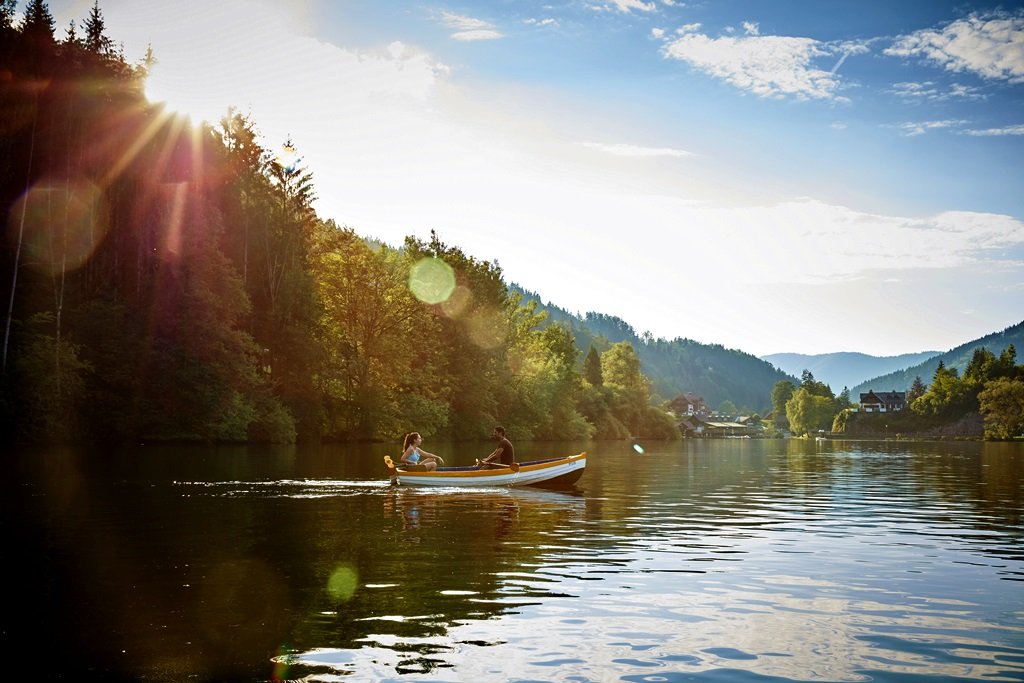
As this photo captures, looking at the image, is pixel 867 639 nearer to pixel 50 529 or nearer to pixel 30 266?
pixel 50 529

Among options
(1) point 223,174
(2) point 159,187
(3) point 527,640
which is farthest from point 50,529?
(1) point 223,174

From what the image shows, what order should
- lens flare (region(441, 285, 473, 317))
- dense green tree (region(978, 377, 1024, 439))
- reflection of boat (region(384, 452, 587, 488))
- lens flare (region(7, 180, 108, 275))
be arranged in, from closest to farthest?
1. reflection of boat (region(384, 452, 587, 488))
2. lens flare (region(7, 180, 108, 275))
3. lens flare (region(441, 285, 473, 317))
4. dense green tree (region(978, 377, 1024, 439))

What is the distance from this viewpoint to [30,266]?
55375 millimetres

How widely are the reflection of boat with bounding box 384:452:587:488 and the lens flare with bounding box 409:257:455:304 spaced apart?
58.7m

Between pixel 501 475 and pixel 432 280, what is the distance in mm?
62361

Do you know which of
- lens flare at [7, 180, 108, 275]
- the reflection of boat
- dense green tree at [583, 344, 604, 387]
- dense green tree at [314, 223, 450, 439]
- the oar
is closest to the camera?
the reflection of boat

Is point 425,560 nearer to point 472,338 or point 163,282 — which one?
point 163,282

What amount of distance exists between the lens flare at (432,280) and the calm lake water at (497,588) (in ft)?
205

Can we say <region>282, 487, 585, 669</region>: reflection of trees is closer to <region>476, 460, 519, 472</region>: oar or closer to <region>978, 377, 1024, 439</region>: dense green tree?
<region>476, 460, 519, 472</region>: oar

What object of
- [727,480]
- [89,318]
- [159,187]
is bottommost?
[727,480]

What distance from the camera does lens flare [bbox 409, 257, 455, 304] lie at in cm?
9262

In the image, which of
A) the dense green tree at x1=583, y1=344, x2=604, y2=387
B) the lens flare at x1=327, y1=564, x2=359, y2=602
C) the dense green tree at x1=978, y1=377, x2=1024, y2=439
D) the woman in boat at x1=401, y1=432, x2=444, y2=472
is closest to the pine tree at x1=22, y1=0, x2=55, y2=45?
the woman in boat at x1=401, y1=432, x2=444, y2=472

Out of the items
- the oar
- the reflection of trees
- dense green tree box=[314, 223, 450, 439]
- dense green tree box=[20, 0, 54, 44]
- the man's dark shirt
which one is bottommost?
the reflection of trees

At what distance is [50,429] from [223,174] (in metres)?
23.3
